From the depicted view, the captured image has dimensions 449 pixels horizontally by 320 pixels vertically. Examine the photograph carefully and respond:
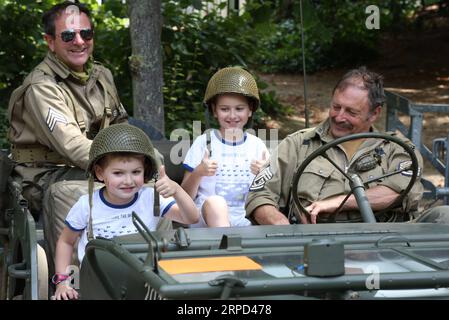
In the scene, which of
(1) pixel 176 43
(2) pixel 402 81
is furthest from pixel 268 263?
(2) pixel 402 81

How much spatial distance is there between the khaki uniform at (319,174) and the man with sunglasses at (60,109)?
1.05 metres

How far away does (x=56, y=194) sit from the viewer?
461 centimetres

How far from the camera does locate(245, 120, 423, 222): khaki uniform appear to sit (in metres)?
4.64

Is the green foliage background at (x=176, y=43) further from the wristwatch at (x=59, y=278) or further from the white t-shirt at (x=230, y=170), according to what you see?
the wristwatch at (x=59, y=278)

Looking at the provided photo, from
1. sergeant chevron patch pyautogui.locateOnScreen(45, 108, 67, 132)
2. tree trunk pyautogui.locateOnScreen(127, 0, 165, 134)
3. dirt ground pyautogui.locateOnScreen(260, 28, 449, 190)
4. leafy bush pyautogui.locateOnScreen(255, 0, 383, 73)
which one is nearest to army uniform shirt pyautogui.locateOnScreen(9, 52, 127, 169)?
sergeant chevron patch pyautogui.locateOnScreen(45, 108, 67, 132)

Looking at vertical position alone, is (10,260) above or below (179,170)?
below

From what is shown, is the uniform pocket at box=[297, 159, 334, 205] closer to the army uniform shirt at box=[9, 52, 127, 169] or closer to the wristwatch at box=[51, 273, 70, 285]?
the army uniform shirt at box=[9, 52, 127, 169]

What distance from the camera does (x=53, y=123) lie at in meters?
5.03

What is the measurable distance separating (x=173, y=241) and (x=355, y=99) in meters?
1.78

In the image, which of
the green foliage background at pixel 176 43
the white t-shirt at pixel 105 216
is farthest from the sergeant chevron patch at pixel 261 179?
the green foliage background at pixel 176 43

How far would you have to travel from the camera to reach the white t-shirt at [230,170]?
504cm

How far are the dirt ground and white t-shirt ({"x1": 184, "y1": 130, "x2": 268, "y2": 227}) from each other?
20.4 ft
